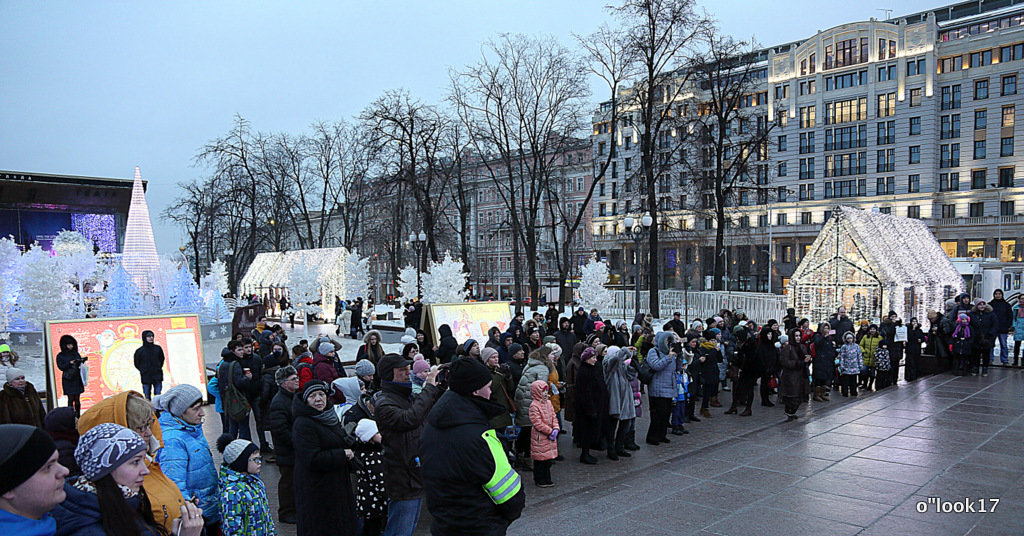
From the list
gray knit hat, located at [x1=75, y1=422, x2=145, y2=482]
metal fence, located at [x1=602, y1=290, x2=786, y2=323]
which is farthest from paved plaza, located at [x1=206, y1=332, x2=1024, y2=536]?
metal fence, located at [x1=602, y1=290, x2=786, y2=323]

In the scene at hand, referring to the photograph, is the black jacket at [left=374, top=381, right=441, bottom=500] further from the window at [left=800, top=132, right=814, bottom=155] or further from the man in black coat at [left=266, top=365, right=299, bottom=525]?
the window at [left=800, top=132, right=814, bottom=155]

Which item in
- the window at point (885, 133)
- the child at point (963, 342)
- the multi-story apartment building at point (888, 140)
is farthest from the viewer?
the window at point (885, 133)

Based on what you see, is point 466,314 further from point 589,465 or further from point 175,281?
point 175,281

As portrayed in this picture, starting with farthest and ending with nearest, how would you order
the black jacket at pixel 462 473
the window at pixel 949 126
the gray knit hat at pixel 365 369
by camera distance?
the window at pixel 949 126 < the gray knit hat at pixel 365 369 < the black jacket at pixel 462 473

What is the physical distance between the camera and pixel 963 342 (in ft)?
48.0

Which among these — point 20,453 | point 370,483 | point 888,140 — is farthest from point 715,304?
point 888,140

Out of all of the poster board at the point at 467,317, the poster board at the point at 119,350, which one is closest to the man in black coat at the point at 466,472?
the poster board at the point at 119,350

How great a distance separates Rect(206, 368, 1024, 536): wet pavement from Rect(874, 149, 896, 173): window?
190 feet

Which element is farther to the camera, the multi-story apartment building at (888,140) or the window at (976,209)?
the window at (976,209)

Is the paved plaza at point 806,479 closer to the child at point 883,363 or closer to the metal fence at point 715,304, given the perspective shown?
the child at point 883,363

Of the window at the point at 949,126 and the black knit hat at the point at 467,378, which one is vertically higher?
the window at the point at 949,126

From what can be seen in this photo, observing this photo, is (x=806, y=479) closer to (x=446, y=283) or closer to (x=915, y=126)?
(x=446, y=283)

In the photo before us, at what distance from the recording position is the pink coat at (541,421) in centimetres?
723

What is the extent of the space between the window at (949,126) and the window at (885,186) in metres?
5.73
